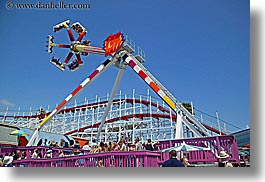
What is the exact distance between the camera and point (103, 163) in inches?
176

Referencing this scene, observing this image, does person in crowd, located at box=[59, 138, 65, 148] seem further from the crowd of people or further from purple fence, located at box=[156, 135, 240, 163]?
purple fence, located at box=[156, 135, 240, 163]

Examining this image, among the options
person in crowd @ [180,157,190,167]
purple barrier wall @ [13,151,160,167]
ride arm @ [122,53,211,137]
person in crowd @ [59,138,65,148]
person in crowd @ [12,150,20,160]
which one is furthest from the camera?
person in crowd @ [59,138,65,148]

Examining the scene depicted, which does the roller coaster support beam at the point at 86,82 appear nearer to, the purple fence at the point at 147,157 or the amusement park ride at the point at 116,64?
the amusement park ride at the point at 116,64

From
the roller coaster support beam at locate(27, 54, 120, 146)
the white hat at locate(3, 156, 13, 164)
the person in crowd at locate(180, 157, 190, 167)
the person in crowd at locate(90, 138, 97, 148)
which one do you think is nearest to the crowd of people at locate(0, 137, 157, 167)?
the white hat at locate(3, 156, 13, 164)

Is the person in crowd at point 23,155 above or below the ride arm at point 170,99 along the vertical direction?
below

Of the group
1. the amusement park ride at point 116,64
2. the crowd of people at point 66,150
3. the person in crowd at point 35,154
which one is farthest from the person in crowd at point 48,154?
the amusement park ride at point 116,64

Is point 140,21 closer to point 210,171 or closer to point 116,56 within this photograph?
point 116,56

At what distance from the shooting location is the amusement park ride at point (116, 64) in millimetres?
5477

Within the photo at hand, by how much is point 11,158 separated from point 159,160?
2.14 m

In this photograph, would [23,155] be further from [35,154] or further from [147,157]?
[147,157]

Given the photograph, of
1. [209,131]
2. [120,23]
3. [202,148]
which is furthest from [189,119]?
[120,23]

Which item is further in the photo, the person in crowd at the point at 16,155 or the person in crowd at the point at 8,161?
the person in crowd at the point at 16,155

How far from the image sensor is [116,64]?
6316mm

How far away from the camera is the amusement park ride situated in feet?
18.0
